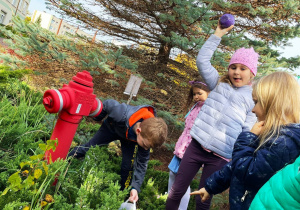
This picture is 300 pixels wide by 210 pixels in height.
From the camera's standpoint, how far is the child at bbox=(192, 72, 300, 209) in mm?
1324

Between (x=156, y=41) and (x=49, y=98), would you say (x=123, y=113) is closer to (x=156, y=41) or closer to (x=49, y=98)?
(x=49, y=98)

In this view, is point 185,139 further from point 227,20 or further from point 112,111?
point 227,20

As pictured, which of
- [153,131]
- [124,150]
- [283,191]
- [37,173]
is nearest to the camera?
[283,191]

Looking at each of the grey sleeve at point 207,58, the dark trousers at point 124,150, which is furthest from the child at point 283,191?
the dark trousers at point 124,150

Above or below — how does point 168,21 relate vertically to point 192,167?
above

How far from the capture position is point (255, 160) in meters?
1.40

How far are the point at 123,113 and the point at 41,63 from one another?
11.5 feet

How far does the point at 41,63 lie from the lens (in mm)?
5016

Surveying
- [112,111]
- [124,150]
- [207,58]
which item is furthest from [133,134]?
[207,58]

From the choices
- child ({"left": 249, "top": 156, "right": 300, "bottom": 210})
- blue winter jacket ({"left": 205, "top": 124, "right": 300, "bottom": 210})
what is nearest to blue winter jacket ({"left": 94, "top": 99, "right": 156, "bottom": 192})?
blue winter jacket ({"left": 205, "top": 124, "right": 300, "bottom": 210})

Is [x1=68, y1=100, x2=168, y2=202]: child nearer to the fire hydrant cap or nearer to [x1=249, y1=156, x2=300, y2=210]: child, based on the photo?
the fire hydrant cap

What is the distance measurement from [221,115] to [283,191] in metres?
1.38

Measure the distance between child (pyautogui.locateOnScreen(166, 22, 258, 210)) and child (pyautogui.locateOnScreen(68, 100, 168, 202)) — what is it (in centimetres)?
39

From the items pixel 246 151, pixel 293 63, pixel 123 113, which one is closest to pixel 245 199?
pixel 246 151
